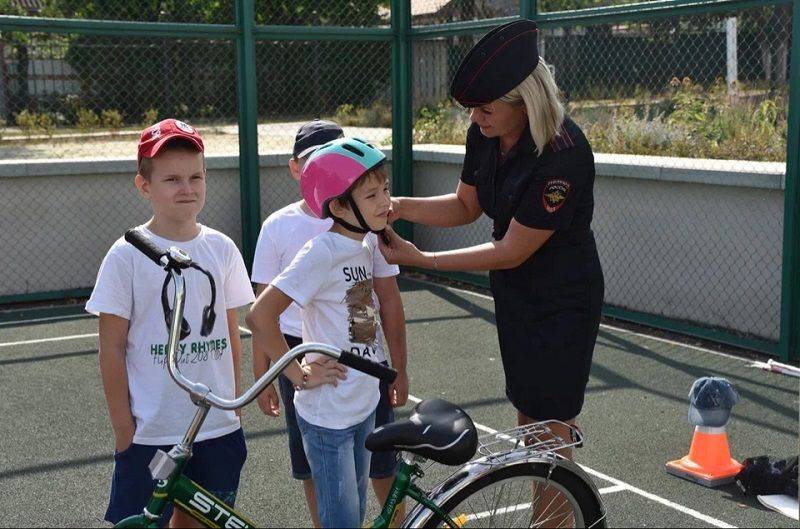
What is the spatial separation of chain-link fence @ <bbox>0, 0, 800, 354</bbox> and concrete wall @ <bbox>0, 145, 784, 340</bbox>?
0.05ft

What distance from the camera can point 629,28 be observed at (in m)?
8.15

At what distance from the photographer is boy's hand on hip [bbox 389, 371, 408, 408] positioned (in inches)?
134

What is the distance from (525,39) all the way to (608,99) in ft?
19.0

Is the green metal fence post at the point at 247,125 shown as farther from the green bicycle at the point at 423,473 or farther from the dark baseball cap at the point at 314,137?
the green bicycle at the point at 423,473

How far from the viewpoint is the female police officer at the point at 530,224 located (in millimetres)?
3273

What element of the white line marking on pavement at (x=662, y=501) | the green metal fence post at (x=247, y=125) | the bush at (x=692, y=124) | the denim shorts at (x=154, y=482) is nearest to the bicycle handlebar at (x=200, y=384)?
the denim shorts at (x=154, y=482)

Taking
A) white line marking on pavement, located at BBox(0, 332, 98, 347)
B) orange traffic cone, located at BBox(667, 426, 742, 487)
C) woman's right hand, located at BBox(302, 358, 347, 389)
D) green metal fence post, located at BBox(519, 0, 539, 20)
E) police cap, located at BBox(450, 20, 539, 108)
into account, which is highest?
green metal fence post, located at BBox(519, 0, 539, 20)

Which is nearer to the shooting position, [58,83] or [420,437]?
[420,437]

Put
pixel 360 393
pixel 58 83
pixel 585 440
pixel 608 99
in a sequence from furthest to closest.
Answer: pixel 58 83 < pixel 608 99 < pixel 585 440 < pixel 360 393

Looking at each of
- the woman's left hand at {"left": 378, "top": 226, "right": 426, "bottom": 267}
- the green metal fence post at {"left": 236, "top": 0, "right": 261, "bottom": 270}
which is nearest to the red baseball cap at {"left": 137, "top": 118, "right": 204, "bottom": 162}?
the woman's left hand at {"left": 378, "top": 226, "right": 426, "bottom": 267}

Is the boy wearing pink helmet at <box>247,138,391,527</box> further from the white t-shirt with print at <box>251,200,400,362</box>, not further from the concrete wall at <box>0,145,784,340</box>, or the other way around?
the concrete wall at <box>0,145,784,340</box>

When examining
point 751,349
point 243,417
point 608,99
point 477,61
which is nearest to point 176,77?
point 608,99

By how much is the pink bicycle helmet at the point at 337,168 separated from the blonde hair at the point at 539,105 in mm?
589

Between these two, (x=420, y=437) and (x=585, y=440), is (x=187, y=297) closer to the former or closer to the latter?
(x=420, y=437)
